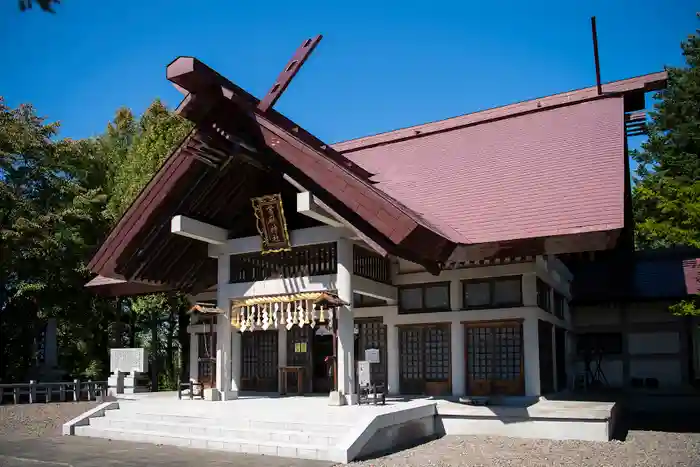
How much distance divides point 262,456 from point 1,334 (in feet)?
50.5

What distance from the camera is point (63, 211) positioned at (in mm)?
20406

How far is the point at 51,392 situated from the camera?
1816 cm

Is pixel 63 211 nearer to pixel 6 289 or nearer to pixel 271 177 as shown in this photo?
pixel 6 289

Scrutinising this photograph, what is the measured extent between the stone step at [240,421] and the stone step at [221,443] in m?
0.37

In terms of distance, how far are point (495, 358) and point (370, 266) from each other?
10.3 ft

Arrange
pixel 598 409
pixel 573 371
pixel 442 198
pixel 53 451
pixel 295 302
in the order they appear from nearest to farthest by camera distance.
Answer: pixel 53 451
pixel 598 409
pixel 295 302
pixel 442 198
pixel 573 371

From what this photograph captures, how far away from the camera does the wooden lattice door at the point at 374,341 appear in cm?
1461

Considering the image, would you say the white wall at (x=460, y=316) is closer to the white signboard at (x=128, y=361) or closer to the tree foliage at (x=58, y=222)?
the white signboard at (x=128, y=361)

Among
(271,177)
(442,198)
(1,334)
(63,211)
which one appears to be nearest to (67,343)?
(1,334)

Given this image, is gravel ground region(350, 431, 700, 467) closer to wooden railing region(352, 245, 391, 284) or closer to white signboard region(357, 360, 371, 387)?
white signboard region(357, 360, 371, 387)

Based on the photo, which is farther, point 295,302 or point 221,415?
point 295,302

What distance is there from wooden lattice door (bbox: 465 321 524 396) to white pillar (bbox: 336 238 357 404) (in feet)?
9.05

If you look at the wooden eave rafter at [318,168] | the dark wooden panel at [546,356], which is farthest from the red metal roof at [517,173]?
the dark wooden panel at [546,356]

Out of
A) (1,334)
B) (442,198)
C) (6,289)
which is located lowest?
(1,334)
